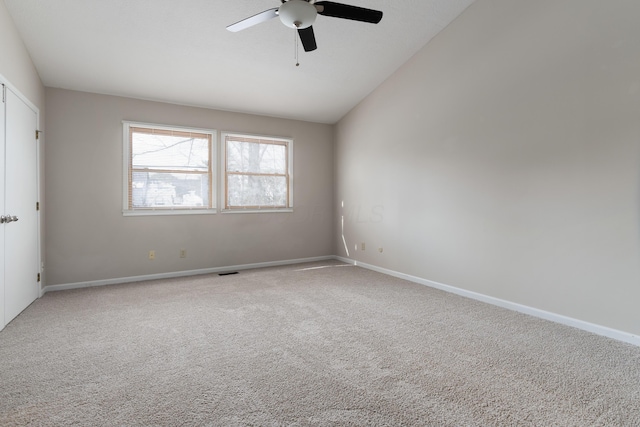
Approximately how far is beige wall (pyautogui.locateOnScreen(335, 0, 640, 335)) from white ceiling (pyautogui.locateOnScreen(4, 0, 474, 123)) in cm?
51

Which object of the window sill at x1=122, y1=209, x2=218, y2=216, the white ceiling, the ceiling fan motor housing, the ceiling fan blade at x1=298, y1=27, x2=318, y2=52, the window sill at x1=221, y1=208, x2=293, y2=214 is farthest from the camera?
the window sill at x1=221, y1=208, x2=293, y2=214

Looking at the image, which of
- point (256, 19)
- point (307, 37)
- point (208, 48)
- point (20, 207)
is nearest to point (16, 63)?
point (20, 207)

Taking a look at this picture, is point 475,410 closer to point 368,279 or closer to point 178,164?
point 368,279

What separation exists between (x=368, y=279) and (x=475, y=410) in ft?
9.56

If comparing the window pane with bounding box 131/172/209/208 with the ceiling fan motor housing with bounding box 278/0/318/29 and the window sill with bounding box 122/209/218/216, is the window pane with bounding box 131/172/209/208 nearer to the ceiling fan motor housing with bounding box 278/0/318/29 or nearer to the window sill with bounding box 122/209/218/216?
the window sill with bounding box 122/209/218/216

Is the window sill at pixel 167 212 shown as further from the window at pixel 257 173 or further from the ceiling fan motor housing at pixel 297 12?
the ceiling fan motor housing at pixel 297 12

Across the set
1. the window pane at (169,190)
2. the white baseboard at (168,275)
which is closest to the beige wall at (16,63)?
the window pane at (169,190)

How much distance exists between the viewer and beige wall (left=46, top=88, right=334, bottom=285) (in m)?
4.07

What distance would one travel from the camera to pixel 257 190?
5.47 meters

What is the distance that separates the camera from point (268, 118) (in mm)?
5504

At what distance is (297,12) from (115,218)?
11.9 ft

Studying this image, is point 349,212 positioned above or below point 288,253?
above

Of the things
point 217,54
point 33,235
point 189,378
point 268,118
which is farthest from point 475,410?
point 268,118

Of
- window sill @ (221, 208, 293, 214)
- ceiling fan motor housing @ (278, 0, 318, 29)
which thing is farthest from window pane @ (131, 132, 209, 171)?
ceiling fan motor housing @ (278, 0, 318, 29)
